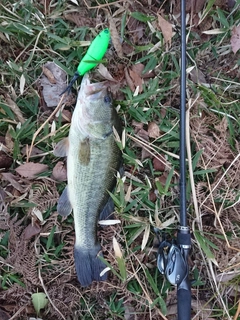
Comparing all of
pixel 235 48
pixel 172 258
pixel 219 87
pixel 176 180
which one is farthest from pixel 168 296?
pixel 235 48

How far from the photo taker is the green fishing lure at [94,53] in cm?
240

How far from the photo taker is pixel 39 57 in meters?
2.63

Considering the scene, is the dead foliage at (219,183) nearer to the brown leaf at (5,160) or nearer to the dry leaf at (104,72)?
the dry leaf at (104,72)

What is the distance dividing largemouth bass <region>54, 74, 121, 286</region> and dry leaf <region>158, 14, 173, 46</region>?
633 mm

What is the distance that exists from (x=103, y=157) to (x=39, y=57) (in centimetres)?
83

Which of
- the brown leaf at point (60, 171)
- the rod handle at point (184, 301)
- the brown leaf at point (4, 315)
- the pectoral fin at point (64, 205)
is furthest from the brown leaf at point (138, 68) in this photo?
the brown leaf at point (4, 315)

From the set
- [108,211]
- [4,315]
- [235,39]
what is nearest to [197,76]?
[235,39]

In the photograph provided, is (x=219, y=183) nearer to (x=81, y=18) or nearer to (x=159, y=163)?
(x=159, y=163)

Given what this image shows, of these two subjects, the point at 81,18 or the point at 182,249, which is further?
the point at 81,18

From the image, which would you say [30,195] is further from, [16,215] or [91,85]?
[91,85]

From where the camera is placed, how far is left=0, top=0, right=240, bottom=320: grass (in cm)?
261

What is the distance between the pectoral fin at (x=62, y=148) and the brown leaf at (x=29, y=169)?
0.18 metres

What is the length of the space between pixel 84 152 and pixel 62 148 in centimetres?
20

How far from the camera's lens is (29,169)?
8.55ft
